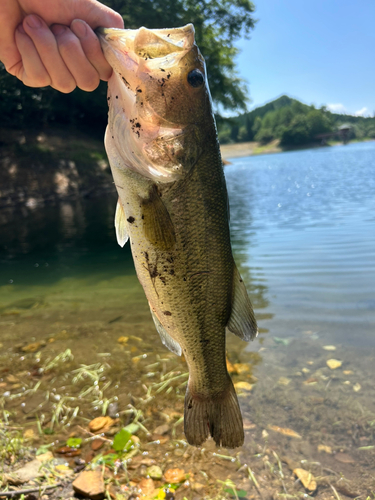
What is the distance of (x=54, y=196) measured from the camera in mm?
25141

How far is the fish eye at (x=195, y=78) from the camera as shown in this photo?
6.06 feet

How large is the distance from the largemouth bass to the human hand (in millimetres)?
136

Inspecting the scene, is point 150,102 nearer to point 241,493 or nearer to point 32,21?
point 32,21

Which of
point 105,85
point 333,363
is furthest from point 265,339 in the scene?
point 105,85

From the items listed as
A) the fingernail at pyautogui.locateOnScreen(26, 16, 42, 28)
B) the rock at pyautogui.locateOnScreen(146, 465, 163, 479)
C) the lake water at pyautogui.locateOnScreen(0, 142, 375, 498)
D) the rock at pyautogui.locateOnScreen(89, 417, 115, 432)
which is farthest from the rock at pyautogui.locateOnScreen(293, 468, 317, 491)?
the fingernail at pyautogui.locateOnScreen(26, 16, 42, 28)

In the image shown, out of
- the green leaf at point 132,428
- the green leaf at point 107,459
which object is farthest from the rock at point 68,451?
the green leaf at point 132,428

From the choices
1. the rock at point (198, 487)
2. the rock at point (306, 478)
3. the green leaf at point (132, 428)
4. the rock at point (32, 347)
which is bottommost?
the rock at point (306, 478)

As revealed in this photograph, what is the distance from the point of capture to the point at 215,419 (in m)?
2.12

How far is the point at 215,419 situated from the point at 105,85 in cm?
3328

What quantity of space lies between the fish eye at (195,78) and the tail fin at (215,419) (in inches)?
65.3

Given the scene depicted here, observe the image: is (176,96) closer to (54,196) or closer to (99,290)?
(99,290)

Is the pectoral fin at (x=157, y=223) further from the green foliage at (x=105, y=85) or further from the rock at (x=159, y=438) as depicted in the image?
the green foliage at (x=105, y=85)

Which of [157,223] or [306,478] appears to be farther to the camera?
[306,478]

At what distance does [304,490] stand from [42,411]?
8.57 feet
